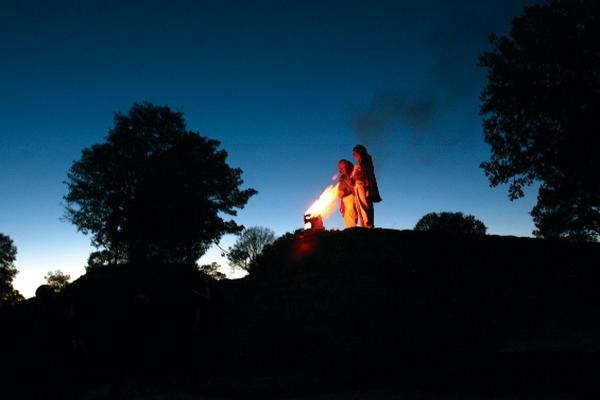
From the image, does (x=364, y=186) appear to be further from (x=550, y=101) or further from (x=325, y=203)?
(x=550, y=101)

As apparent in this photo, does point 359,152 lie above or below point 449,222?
below

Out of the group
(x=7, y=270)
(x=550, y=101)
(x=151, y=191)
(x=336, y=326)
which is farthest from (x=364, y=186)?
(x=7, y=270)

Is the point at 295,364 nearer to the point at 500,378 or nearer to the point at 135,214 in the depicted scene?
the point at 500,378

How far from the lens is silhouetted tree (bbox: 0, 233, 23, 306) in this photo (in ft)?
137

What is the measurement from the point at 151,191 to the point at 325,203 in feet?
40.1

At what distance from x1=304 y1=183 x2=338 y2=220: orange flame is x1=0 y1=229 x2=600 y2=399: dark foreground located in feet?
4.02

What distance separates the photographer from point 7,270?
141 ft

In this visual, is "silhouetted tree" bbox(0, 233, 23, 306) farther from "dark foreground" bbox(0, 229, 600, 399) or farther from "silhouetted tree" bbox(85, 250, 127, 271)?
"dark foreground" bbox(0, 229, 600, 399)

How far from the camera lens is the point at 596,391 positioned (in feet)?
15.2

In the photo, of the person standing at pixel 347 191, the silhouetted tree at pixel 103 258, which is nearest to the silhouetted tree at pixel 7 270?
the silhouetted tree at pixel 103 258

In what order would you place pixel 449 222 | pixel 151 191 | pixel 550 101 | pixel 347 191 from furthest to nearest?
pixel 449 222 → pixel 151 191 → pixel 550 101 → pixel 347 191

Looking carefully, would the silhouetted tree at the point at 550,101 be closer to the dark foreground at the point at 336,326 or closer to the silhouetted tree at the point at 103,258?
the dark foreground at the point at 336,326

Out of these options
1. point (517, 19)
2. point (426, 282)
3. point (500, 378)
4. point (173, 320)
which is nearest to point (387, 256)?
point (426, 282)

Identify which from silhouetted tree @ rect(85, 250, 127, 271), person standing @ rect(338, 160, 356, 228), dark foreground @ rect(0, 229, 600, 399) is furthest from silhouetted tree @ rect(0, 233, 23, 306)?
person standing @ rect(338, 160, 356, 228)
